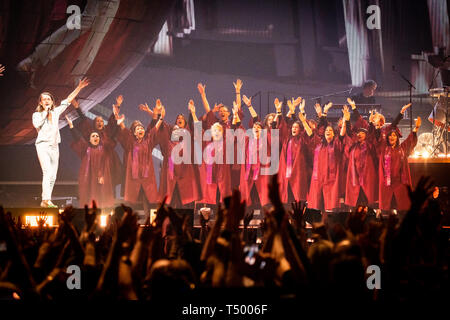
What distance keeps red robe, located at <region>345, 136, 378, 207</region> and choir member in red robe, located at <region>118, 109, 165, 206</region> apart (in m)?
3.81

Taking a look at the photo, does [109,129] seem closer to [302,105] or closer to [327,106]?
[302,105]

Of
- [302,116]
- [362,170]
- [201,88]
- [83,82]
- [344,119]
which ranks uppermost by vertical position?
[83,82]

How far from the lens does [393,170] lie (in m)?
11.4

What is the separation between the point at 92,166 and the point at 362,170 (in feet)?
17.4

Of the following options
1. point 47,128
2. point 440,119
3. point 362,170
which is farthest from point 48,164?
point 440,119

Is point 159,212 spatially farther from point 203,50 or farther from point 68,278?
point 203,50

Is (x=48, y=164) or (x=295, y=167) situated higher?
(x=48, y=164)

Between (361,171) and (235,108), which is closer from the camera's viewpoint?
(235,108)

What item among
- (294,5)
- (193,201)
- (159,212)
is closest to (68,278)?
(159,212)

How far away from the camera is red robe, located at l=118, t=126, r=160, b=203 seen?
37.1 ft

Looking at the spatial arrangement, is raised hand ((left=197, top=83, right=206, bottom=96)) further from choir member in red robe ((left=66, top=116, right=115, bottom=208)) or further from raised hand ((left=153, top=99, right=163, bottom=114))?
choir member in red robe ((left=66, top=116, right=115, bottom=208))

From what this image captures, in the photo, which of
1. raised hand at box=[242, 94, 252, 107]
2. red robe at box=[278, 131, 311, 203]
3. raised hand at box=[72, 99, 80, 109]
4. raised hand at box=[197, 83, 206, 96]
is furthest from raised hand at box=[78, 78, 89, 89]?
red robe at box=[278, 131, 311, 203]

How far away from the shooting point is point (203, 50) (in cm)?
1161
